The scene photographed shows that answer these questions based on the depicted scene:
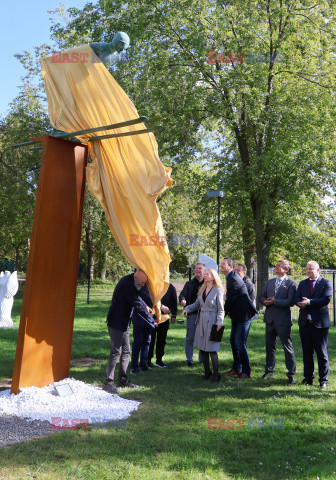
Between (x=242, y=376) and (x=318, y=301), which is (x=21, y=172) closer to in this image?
(x=242, y=376)

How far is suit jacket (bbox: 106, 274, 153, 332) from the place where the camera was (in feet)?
24.1

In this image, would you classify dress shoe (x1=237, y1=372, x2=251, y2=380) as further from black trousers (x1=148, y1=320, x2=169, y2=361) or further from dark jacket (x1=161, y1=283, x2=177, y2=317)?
dark jacket (x1=161, y1=283, x2=177, y2=317)

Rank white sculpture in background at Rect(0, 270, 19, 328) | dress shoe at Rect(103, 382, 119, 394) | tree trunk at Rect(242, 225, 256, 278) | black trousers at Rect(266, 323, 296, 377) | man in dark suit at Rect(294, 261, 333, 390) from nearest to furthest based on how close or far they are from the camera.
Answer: dress shoe at Rect(103, 382, 119, 394) → man in dark suit at Rect(294, 261, 333, 390) → black trousers at Rect(266, 323, 296, 377) → white sculpture in background at Rect(0, 270, 19, 328) → tree trunk at Rect(242, 225, 256, 278)

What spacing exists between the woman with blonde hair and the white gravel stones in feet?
6.30

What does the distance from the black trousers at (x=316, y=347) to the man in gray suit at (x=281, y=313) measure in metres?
0.23

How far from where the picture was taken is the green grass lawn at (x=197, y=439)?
4609mm

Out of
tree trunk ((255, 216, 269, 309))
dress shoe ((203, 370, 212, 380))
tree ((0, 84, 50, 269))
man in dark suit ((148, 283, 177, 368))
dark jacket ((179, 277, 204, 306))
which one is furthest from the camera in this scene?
tree ((0, 84, 50, 269))

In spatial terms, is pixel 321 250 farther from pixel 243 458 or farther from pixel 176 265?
pixel 176 265

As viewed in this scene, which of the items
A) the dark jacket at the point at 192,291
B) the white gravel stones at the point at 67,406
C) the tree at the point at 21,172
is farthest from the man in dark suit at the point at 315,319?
the tree at the point at 21,172

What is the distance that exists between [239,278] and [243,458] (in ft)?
13.6

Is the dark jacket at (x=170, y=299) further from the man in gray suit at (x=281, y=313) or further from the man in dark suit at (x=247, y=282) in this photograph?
the man in gray suit at (x=281, y=313)

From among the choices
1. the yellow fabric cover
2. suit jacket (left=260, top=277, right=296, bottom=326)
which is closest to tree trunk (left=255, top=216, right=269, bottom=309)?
suit jacket (left=260, top=277, right=296, bottom=326)

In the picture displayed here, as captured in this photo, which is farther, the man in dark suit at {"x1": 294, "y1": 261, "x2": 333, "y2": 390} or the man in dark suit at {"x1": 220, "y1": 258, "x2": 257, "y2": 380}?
the man in dark suit at {"x1": 220, "y1": 258, "x2": 257, "y2": 380}

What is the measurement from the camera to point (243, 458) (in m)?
5.09
